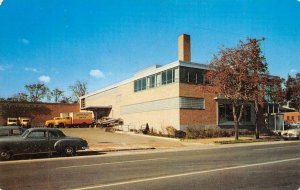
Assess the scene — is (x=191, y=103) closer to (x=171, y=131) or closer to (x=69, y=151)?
(x=171, y=131)

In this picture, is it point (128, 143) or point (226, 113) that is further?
point (226, 113)

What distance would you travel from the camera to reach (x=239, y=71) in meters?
29.7

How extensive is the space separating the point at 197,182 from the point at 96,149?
1267 cm

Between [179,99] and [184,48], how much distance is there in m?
7.78

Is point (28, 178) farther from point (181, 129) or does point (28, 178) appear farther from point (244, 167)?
point (181, 129)

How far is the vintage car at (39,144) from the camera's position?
16.1 metres

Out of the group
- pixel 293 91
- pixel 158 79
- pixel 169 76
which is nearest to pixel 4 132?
pixel 169 76

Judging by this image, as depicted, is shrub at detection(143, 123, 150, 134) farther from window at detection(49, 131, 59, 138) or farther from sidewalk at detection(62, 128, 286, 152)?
window at detection(49, 131, 59, 138)

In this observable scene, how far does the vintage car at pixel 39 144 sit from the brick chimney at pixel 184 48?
75.3 ft

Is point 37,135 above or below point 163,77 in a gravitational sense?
below

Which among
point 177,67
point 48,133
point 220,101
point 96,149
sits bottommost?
point 96,149

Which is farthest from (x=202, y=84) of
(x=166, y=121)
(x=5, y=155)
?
(x=5, y=155)

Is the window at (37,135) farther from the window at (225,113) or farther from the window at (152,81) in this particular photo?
the window at (225,113)

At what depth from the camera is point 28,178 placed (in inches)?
402
